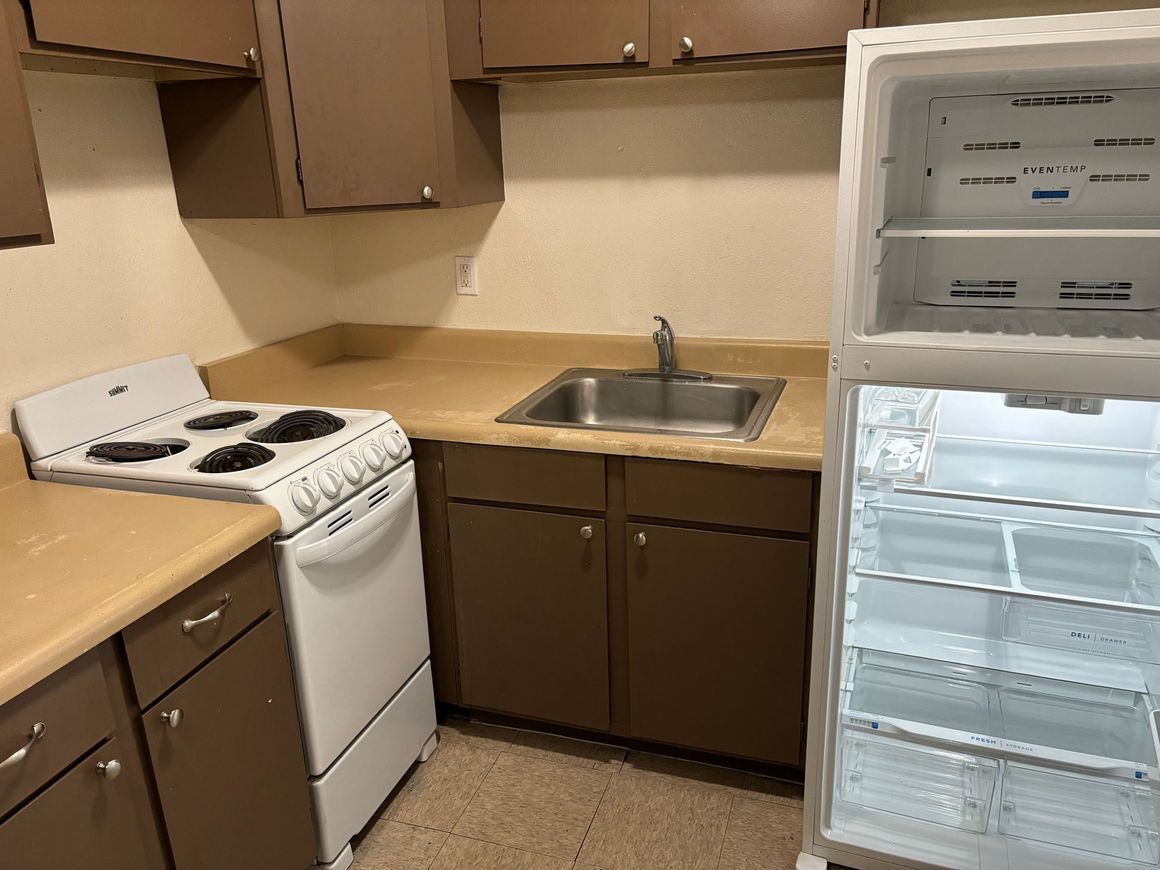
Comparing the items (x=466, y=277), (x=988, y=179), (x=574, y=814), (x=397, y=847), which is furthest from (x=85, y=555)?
(x=988, y=179)

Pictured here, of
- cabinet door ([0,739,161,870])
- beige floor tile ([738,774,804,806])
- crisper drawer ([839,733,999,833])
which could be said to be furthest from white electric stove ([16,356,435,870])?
crisper drawer ([839,733,999,833])

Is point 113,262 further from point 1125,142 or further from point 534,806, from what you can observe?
point 1125,142

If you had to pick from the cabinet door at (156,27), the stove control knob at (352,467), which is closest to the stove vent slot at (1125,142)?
the stove control knob at (352,467)

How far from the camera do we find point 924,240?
5.80 ft

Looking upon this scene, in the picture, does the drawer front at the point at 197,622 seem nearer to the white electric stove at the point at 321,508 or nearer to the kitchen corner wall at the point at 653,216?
the white electric stove at the point at 321,508

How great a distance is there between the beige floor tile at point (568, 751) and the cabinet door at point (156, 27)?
1.81 metres

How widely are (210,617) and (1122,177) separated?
5.91 feet

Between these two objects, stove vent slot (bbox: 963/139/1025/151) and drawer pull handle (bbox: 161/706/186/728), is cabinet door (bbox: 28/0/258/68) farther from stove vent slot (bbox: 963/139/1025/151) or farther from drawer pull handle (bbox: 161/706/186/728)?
stove vent slot (bbox: 963/139/1025/151)

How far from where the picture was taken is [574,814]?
2111 mm

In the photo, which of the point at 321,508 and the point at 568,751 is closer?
the point at 321,508

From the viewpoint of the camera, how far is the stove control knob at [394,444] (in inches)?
78.0

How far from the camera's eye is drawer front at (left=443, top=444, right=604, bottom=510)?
2021 millimetres

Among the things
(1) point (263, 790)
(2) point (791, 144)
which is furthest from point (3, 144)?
(2) point (791, 144)

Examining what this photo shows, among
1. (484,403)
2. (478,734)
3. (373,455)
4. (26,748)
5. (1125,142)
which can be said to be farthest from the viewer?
(478,734)
